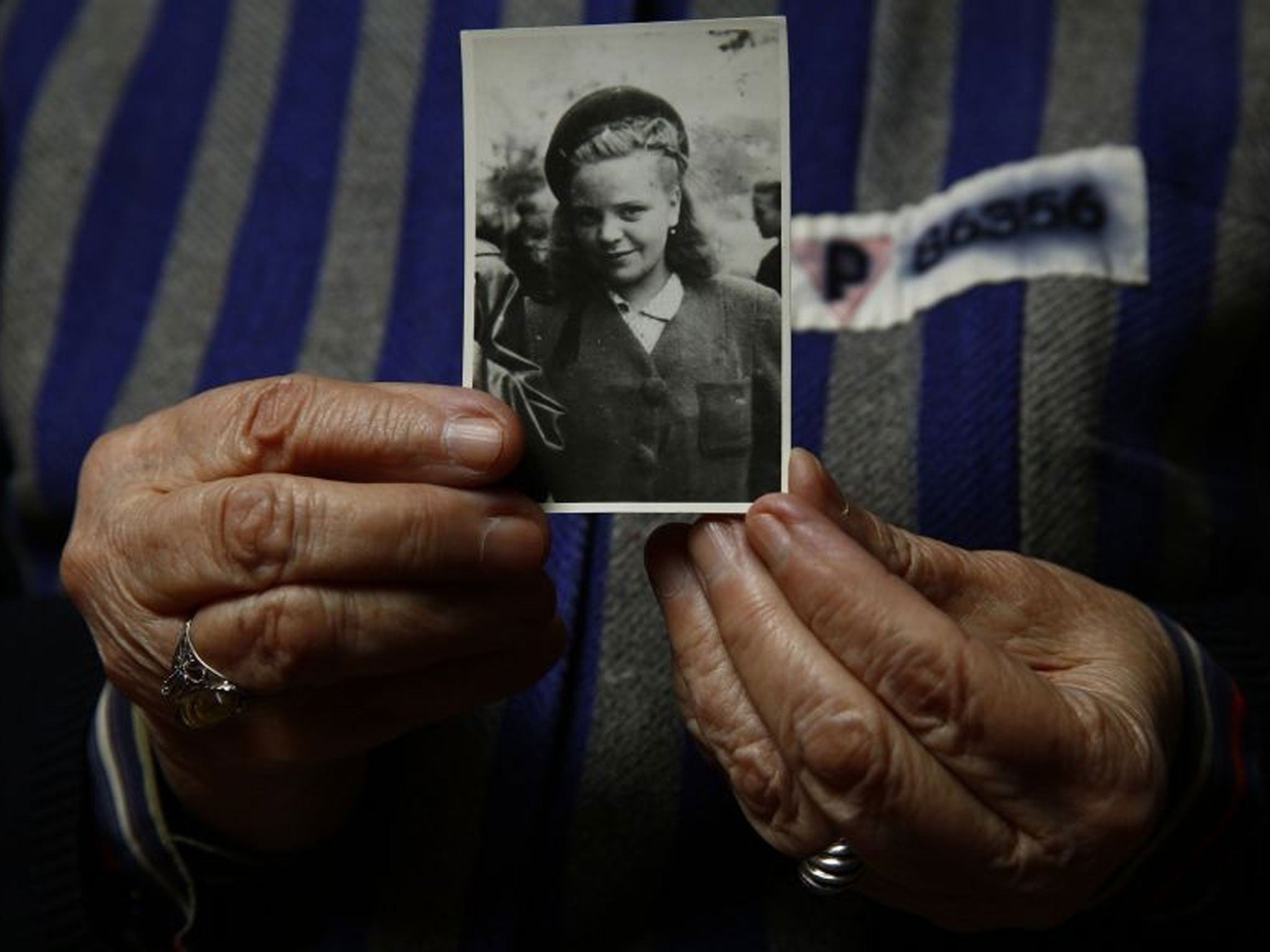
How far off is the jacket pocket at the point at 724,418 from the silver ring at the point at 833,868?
0.19 m

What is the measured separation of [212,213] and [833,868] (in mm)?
642

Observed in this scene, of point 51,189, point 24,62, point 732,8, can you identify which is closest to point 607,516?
point 732,8

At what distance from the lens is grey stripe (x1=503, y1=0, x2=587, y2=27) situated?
2.88ft

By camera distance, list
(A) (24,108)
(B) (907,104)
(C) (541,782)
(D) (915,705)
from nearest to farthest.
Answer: (D) (915,705) → (C) (541,782) → (B) (907,104) → (A) (24,108)

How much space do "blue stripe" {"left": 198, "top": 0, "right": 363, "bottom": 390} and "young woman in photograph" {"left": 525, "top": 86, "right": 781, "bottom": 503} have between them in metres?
0.33

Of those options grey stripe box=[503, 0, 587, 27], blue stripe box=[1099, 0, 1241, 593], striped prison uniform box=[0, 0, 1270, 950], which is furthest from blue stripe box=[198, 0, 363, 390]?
blue stripe box=[1099, 0, 1241, 593]

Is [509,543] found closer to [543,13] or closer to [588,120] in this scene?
[588,120]

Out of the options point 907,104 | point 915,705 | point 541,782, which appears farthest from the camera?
point 907,104

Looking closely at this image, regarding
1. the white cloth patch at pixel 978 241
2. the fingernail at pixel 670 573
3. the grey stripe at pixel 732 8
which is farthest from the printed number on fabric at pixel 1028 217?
the fingernail at pixel 670 573

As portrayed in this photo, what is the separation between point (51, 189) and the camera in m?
0.96

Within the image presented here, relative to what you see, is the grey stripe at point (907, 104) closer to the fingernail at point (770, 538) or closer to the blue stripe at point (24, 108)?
the fingernail at point (770, 538)

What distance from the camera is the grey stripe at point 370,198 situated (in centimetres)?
86

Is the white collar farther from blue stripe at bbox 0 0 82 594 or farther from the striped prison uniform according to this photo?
blue stripe at bbox 0 0 82 594

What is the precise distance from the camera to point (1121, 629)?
2.15 ft
